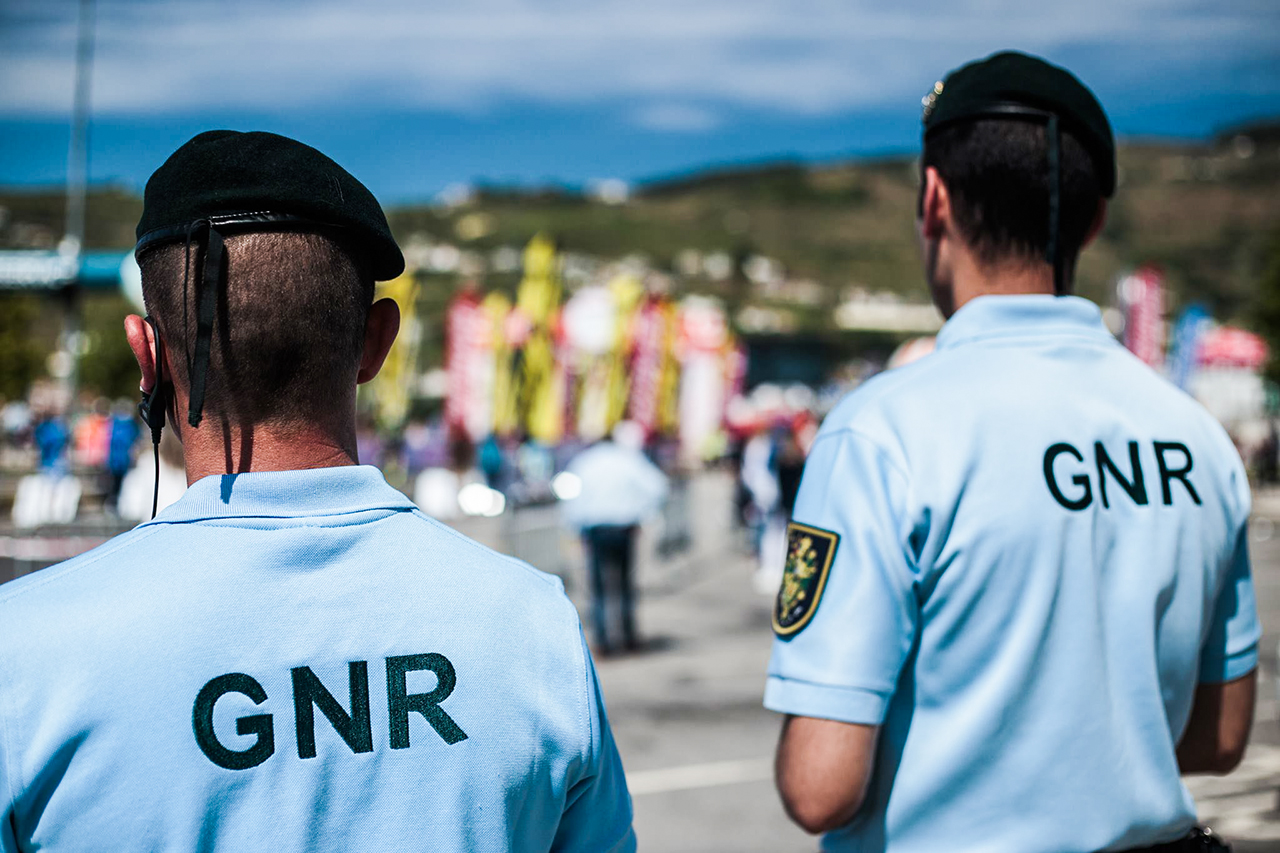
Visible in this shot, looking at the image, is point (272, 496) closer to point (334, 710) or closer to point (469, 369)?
point (334, 710)

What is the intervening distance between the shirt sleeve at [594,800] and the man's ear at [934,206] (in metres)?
0.99

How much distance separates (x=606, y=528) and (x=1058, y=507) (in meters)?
7.94

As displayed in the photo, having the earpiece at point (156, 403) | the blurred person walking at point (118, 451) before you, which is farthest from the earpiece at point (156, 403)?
the blurred person walking at point (118, 451)

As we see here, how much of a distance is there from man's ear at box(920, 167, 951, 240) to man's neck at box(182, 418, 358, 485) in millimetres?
1131

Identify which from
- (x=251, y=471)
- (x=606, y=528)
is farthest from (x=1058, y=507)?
(x=606, y=528)

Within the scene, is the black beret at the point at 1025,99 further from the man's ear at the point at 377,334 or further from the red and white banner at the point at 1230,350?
the red and white banner at the point at 1230,350

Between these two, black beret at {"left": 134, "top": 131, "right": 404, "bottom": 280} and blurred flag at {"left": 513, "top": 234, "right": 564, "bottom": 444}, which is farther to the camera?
blurred flag at {"left": 513, "top": 234, "right": 564, "bottom": 444}

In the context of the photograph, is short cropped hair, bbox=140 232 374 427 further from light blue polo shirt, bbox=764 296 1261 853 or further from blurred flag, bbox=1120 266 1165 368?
blurred flag, bbox=1120 266 1165 368

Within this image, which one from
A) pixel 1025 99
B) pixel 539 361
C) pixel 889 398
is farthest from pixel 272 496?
pixel 539 361

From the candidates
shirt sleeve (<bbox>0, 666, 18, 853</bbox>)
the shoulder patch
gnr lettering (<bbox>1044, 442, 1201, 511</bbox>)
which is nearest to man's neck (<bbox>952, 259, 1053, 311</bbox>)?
gnr lettering (<bbox>1044, 442, 1201, 511</bbox>)

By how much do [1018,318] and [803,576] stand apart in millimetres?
561

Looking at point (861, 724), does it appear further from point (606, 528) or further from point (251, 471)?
point (606, 528)

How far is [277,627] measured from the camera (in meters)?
1.22

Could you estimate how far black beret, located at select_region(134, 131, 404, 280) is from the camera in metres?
1.28
